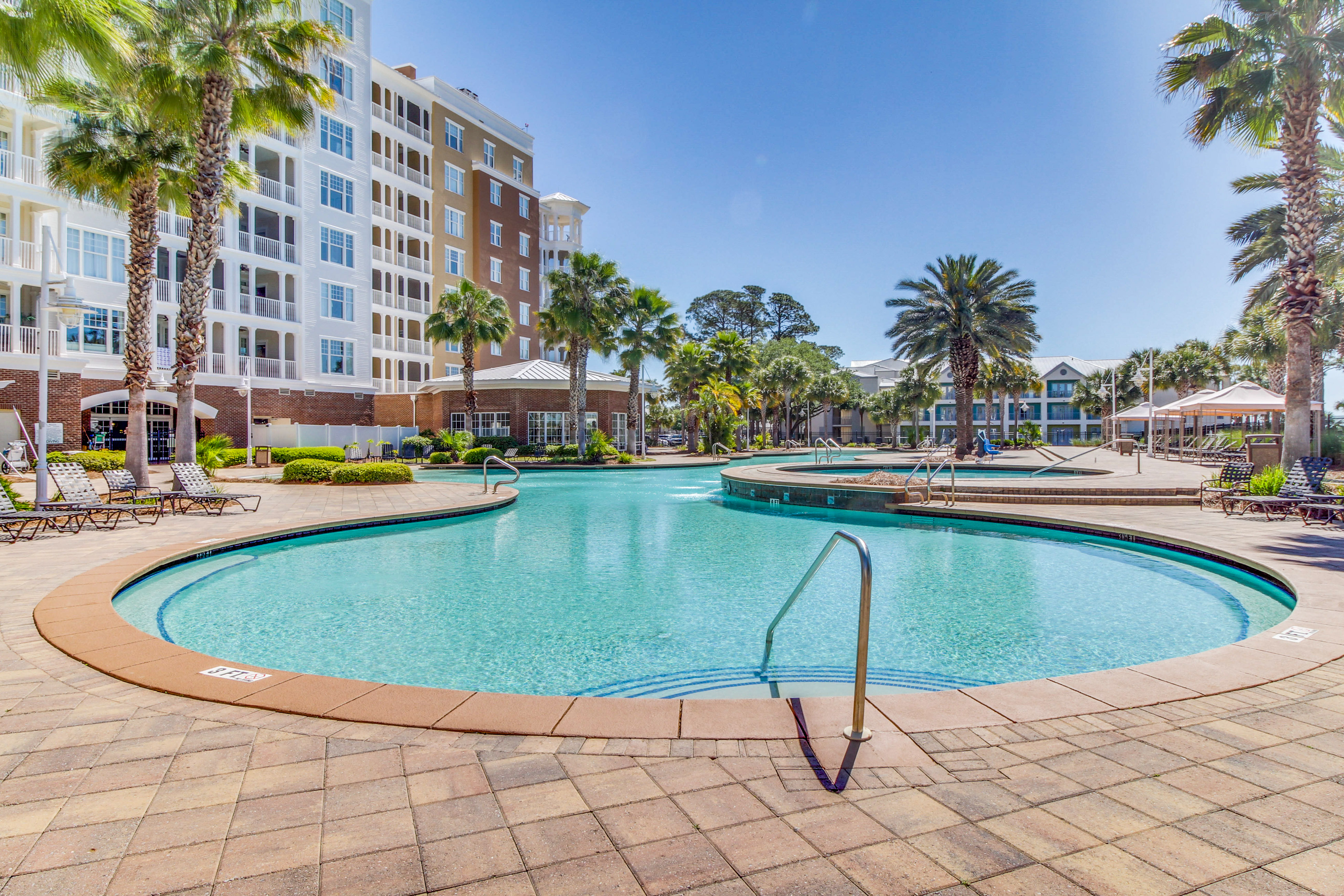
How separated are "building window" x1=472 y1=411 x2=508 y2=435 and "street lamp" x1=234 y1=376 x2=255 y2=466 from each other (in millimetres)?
9423

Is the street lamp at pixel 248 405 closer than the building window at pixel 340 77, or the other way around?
the street lamp at pixel 248 405

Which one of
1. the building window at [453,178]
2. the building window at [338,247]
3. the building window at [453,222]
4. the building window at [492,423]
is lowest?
the building window at [492,423]

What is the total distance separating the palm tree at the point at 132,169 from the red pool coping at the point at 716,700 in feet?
38.8

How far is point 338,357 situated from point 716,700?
34012 millimetres

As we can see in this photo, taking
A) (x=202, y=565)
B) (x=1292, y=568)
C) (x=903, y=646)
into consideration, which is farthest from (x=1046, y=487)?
(x=202, y=565)

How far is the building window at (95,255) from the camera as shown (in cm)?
2333

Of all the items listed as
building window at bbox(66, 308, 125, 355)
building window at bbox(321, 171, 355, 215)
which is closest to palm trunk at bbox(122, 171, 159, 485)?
building window at bbox(66, 308, 125, 355)

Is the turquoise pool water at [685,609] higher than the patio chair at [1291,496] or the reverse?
the reverse

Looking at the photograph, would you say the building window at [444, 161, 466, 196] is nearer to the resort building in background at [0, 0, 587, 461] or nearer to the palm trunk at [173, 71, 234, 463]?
the resort building in background at [0, 0, 587, 461]

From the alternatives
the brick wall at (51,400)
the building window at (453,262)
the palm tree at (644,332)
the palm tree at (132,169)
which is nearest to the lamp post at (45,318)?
the palm tree at (132,169)

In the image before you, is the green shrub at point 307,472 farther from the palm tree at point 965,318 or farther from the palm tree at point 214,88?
the palm tree at point 965,318

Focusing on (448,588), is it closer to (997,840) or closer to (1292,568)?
(997,840)

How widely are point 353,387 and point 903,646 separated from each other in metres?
32.6

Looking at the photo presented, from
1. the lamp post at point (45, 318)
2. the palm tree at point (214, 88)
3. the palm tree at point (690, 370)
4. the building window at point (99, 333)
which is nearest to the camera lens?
the lamp post at point (45, 318)
